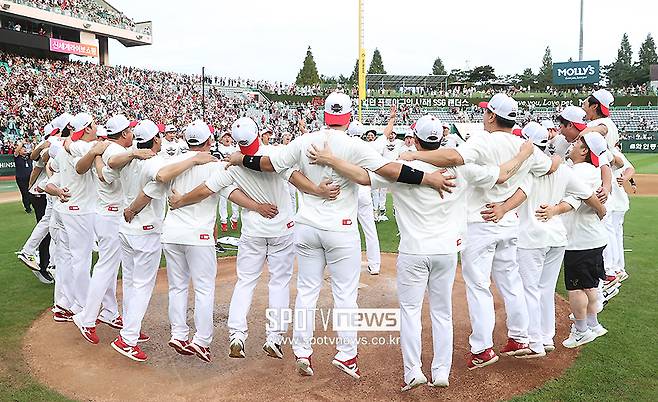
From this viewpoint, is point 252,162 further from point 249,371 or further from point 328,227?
point 249,371

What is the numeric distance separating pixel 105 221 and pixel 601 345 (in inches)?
219

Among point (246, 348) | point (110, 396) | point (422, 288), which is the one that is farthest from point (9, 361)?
point (422, 288)

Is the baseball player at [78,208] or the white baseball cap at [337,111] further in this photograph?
the baseball player at [78,208]

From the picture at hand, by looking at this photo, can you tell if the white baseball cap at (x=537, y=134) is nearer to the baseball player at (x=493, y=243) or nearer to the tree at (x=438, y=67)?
the baseball player at (x=493, y=243)

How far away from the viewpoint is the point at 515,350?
5.45 meters

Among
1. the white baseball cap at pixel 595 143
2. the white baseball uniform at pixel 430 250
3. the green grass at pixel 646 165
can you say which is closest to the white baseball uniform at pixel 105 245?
the white baseball uniform at pixel 430 250

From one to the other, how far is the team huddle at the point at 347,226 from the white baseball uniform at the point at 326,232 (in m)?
0.01

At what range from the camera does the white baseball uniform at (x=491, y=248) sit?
514 cm

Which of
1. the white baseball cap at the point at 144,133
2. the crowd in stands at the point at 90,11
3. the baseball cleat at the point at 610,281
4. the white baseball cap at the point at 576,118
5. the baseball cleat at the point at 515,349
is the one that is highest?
the crowd in stands at the point at 90,11

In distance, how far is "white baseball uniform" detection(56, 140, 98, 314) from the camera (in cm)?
665

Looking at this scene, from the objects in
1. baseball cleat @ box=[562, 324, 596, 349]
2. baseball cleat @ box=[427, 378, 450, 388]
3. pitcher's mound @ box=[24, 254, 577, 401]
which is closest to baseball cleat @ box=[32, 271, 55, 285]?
pitcher's mound @ box=[24, 254, 577, 401]

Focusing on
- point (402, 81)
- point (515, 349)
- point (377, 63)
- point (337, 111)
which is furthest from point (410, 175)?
point (377, 63)

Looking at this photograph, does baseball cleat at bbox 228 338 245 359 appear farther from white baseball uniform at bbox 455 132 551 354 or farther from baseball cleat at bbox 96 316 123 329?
white baseball uniform at bbox 455 132 551 354

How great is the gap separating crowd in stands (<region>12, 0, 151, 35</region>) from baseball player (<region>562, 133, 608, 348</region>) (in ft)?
136
